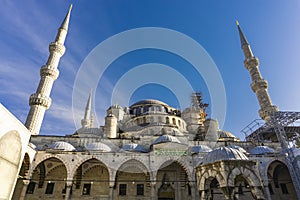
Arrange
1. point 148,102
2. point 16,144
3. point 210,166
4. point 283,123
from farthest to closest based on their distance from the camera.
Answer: point 148,102 < point 283,123 < point 16,144 < point 210,166

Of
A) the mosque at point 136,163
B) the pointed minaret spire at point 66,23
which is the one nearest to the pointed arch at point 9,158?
the mosque at point 136,163

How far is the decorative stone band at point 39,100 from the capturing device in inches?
768

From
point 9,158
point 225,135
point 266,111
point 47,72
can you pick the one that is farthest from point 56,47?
point 266,111

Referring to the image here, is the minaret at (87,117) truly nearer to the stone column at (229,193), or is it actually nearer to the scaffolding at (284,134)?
the scaffolding at (284,134)

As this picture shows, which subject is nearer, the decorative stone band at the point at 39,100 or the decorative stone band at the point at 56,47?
the decorative stone band at the point at 39,100

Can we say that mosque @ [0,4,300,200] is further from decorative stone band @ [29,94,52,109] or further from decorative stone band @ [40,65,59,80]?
decorative stone band @ [40,65,59,80]

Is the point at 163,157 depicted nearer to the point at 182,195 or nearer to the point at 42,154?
the point at 182,195

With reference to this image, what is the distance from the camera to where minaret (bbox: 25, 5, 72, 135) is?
744 inches

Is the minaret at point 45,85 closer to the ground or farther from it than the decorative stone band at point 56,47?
closer to the ground

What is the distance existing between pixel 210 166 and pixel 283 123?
49.8ft

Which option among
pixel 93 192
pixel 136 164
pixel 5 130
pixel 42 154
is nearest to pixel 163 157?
→ pixel 136 164

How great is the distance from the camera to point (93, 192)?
15.1 metres

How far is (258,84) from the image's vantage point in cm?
2392

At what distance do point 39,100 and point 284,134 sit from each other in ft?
80.7
